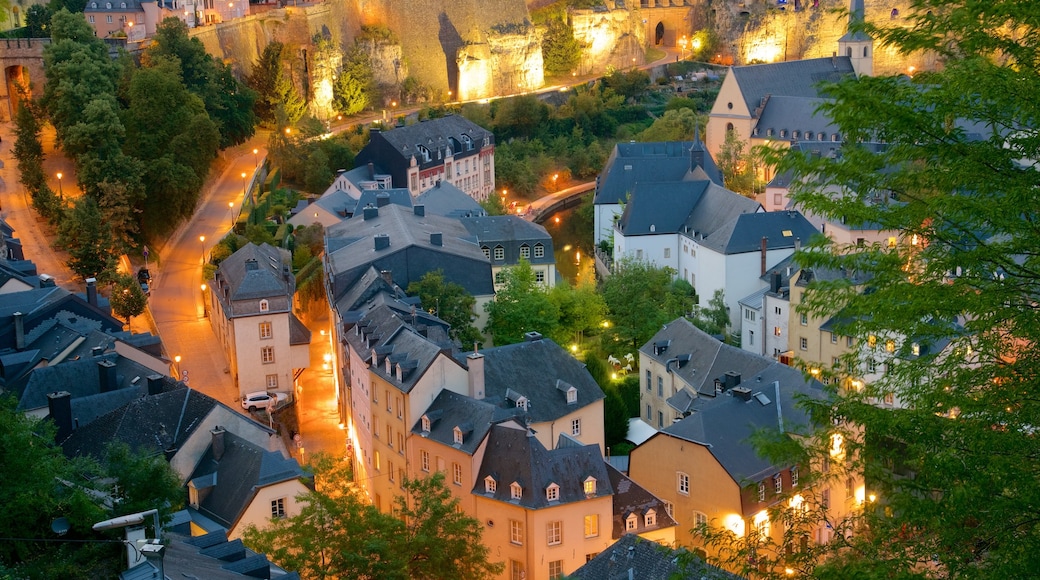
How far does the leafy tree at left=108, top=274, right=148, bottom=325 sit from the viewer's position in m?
31.4

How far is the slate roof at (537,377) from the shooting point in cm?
2617

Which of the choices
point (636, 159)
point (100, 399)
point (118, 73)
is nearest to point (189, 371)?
point (100, 399)

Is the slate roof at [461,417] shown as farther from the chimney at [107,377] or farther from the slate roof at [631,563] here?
the chimney at [107,377]

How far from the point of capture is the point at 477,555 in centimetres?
1898

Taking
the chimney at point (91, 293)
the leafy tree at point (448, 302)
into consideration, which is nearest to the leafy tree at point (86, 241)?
the chimney at point (91, 293)

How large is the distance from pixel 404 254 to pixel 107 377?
9.66 metres

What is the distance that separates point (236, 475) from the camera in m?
21.8

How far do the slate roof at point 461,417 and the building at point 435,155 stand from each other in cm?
2303

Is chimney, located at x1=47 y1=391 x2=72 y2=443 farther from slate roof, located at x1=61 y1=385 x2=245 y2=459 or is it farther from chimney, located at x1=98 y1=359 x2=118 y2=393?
chimney, located at x1=98 y1=359 x2=118 y2=393

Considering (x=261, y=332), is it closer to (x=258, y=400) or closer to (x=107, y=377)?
(x=258, y=400)

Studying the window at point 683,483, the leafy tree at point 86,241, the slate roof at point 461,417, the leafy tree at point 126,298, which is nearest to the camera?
the slate roof at point 461,417

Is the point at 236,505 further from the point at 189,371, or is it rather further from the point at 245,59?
the point at 245,59

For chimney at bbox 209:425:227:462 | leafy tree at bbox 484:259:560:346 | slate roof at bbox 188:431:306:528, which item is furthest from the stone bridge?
slate roof at bbox 188:431:306:528

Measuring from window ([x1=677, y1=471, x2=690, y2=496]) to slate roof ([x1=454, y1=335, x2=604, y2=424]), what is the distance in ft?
9.90
